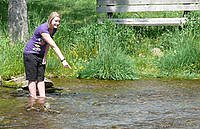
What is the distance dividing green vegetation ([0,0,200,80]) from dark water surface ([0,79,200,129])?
1.50 feet

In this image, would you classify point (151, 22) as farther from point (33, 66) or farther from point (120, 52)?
point (33, 66)

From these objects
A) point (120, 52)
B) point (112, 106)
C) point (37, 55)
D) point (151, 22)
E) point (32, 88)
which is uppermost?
point (37, 55)

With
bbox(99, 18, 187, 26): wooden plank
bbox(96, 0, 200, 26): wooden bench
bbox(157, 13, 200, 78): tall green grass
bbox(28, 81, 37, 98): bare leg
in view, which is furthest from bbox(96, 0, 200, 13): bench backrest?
bbox(28, 81, 37, 98): bare leg

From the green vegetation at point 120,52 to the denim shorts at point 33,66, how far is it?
2.10 metres

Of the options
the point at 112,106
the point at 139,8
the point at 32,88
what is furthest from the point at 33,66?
the point at 139,8

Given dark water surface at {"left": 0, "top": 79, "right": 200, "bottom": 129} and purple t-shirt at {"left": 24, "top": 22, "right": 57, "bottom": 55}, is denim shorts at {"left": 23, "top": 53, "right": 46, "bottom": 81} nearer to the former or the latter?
purple t-shirt at {"left": 24, "top": 22, "right": 57, "bottom": 55}

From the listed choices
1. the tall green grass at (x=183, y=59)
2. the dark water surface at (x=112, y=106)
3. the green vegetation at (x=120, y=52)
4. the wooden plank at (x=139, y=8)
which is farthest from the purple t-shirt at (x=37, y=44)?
the wooden plank at (x=139, y=8)

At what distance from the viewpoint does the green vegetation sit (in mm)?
10952

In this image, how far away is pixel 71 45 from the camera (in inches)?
506

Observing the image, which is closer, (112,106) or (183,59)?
(112,106)

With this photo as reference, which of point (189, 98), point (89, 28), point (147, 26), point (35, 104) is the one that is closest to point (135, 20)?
point (147, 26)

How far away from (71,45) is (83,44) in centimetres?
32

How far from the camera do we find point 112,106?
26.3 feet

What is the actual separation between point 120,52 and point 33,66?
3.15 metres
